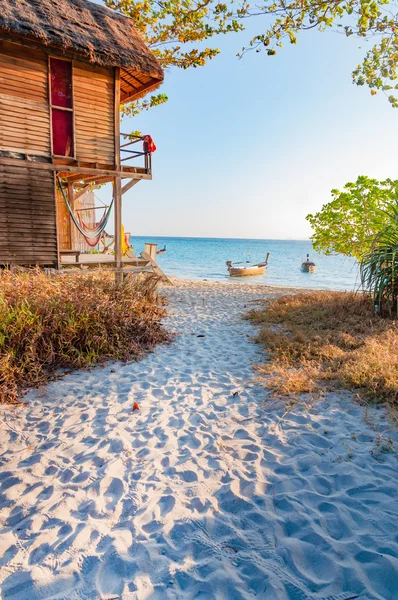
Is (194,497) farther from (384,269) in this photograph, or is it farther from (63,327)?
(384,269)

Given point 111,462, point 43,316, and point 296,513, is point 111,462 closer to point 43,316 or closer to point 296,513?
point 296,513

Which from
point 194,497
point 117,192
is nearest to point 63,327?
point 194,497

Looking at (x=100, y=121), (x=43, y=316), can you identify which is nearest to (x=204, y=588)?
(x=43, y=316)

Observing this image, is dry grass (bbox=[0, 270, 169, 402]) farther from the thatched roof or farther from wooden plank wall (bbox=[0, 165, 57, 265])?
the thatched roof

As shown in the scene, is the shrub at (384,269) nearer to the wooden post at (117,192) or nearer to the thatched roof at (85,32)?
the wooden post at (117,192)

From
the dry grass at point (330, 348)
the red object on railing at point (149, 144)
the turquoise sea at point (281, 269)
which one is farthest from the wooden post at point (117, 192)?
the turquoise sea at point (281, 269)

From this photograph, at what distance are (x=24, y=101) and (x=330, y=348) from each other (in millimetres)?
8451

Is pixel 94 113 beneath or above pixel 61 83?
beneath

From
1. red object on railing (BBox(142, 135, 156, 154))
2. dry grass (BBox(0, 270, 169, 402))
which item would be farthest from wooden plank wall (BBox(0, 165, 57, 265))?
A: dry grass (BBox(0, 270, 169, 402))

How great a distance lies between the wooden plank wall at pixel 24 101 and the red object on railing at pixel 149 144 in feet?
8.07

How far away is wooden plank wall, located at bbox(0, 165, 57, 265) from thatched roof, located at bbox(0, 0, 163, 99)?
283 centimetres

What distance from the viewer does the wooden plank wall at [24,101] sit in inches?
308

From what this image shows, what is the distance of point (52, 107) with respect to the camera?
845 centimetres

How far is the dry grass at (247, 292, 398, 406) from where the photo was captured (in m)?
3.77
